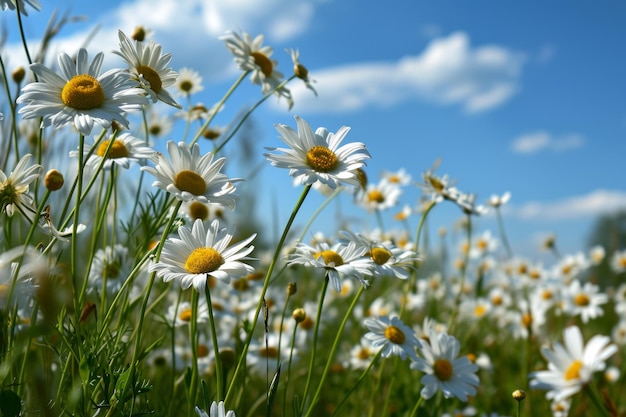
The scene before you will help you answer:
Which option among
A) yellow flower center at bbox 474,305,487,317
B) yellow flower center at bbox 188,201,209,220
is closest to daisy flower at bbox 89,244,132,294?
yellow flower center at bbox 188,201,209,220

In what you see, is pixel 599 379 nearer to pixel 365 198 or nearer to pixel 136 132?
pixel 365 198

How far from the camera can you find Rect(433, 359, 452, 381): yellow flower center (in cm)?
171

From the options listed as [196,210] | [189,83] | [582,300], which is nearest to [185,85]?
[189,83]

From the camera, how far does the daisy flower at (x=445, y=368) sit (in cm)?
167

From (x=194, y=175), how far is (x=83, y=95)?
9.5 inches

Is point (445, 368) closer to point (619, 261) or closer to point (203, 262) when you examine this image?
point (203, 262)

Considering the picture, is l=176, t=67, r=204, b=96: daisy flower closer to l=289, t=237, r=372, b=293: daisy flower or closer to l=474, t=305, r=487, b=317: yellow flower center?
l=289, t=237, r=372, b=293: daisy flower

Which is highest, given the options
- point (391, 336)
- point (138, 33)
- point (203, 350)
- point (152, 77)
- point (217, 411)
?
point (138, 33)

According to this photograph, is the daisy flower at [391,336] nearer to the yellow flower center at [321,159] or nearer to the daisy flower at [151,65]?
the yellow flower center at [321,159]

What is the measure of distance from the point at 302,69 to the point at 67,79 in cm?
87

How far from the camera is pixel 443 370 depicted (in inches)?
67.4

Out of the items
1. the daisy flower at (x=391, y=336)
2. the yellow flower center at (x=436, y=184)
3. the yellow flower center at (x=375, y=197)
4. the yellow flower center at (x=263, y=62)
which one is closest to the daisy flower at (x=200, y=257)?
the daisy flower at (x=391, y=336)

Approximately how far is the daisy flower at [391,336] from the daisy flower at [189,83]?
3.58 ft

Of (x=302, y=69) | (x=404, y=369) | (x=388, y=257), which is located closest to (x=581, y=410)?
(x=404, y=369)
